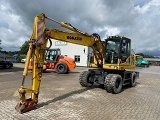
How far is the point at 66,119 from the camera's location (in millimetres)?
6348

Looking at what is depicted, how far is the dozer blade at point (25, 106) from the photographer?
6822mm

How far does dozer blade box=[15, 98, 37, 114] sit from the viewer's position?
6.82 metres

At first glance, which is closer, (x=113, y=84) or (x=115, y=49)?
(x=113, y=84)

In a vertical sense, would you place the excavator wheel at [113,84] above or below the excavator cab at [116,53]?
below

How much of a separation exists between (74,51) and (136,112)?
2990cm

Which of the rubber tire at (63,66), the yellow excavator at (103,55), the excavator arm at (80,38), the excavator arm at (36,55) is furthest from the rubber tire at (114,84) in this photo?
the rubber tire at (63,66)

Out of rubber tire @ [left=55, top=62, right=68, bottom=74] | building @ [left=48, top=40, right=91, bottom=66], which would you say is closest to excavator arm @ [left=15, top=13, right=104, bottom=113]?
rubber tire @ [left=55, top=62, right=68, bottom=74]

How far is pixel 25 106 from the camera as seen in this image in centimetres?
695

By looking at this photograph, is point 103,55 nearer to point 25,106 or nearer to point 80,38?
point 80,38

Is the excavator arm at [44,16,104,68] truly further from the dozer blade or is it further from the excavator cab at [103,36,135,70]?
the dozer blade

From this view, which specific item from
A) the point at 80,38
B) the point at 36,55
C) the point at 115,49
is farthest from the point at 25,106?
the point at 115,49

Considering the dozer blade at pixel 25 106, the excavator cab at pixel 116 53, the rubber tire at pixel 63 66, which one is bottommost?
the dozer blade at pixel 25 106

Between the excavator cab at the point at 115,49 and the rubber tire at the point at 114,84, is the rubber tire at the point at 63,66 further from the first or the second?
the rubber tire at the point at 114,84

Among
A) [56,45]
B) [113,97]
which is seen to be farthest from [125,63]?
[56,45]
